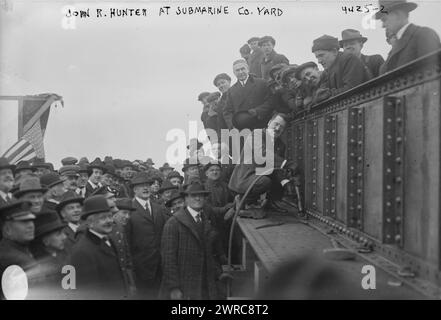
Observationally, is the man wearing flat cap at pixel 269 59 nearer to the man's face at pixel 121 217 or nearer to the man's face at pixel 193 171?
the man's face at pixel 193 171

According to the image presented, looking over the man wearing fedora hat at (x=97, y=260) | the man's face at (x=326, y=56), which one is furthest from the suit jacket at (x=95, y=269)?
the man's face at (x=326, y=56)

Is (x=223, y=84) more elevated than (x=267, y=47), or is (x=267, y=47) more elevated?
(x=267, y=47)

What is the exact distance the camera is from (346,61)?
3.81 m

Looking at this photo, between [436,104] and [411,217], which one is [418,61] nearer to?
[436,104]

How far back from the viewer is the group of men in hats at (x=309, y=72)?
2926mm

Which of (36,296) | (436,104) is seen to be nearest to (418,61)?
(436,104)

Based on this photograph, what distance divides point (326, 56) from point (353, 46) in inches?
13.0

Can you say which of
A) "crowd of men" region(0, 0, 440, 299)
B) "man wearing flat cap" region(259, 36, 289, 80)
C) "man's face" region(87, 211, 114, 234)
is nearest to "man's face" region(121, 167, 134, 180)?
"crowd of men" region(0, 0, 440, 299)

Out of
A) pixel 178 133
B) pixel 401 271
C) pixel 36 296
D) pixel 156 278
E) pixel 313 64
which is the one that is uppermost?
pixel 313 64

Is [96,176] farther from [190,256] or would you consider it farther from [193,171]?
[190,256]

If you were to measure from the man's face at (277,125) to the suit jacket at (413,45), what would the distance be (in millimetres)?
2184

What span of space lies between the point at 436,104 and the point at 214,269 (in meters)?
2.41

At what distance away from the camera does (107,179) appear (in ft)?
18.1

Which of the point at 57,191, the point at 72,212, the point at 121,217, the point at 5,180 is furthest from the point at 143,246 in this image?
the point at 5,180
